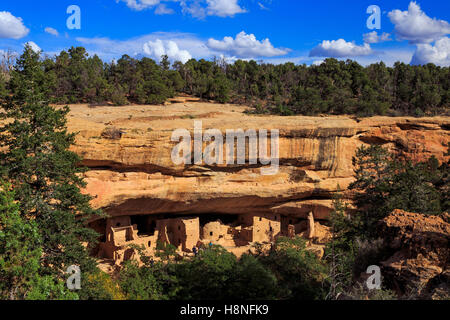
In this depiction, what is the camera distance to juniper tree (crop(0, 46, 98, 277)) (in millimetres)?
10711

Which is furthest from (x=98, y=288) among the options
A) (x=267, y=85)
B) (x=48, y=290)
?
(x=267, y=85)

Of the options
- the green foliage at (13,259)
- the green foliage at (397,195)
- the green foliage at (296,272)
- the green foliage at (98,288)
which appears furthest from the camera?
the green foliage at (397,195)

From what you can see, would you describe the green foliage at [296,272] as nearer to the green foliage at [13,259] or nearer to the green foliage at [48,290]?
the green foliage at [48,290]

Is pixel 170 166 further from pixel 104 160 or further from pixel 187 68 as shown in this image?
pixel 187 68

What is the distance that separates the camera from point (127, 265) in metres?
12.6

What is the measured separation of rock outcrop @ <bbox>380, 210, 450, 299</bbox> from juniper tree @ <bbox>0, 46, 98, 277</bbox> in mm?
9105

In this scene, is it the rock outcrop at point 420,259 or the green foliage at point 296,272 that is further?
the green foliage at point 296,272

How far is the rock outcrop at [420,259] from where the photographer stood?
7754 mm

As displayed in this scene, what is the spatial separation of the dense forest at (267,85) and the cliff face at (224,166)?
450 cm

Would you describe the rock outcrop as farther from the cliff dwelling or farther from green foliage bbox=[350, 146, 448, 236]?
the cliff dwelling

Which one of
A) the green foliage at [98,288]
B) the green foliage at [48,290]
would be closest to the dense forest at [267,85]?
the green foliage at [98,288]

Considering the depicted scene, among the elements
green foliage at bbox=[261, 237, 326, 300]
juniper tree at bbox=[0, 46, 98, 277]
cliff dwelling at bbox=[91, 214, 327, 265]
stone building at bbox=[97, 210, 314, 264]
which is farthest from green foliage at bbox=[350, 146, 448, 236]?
juniper tree at bbox=[0, 46, 98, 277]
